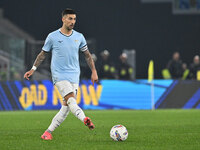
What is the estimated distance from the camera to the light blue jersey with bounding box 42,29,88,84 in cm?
827

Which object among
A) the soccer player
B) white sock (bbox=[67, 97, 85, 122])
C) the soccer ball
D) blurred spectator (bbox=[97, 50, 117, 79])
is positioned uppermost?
the soccer player

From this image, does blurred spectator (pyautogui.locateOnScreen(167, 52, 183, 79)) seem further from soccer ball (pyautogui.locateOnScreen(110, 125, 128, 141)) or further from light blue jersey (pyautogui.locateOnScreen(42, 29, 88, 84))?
soccer ball (pyautogui.locateOnScreen(110, 125, 128, 141))

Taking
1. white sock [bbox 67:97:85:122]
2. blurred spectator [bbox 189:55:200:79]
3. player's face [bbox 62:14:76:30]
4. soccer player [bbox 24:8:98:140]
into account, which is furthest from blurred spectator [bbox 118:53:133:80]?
white sock [bbox 67:97:85:122]

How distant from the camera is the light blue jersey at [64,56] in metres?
8.27

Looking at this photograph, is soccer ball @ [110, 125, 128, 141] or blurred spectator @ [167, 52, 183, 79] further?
blurred spectator @ [167, 52, 183, 79]

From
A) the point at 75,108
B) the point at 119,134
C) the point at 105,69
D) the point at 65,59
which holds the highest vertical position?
the point at 65,59

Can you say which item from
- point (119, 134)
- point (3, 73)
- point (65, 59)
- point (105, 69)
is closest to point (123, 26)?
A: point (105, 69)

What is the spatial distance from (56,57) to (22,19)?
23.3 meters

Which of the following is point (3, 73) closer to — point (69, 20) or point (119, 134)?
point (69, 20)

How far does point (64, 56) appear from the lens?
827 centimetres

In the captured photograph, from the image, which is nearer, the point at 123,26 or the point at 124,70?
the point at 124,70

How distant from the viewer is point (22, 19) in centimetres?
3106

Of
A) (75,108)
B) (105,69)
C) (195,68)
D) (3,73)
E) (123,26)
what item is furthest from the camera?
(123,26)

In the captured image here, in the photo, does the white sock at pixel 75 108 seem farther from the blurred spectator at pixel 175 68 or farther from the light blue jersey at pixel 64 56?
the blurred spectator at pixel 175 68
